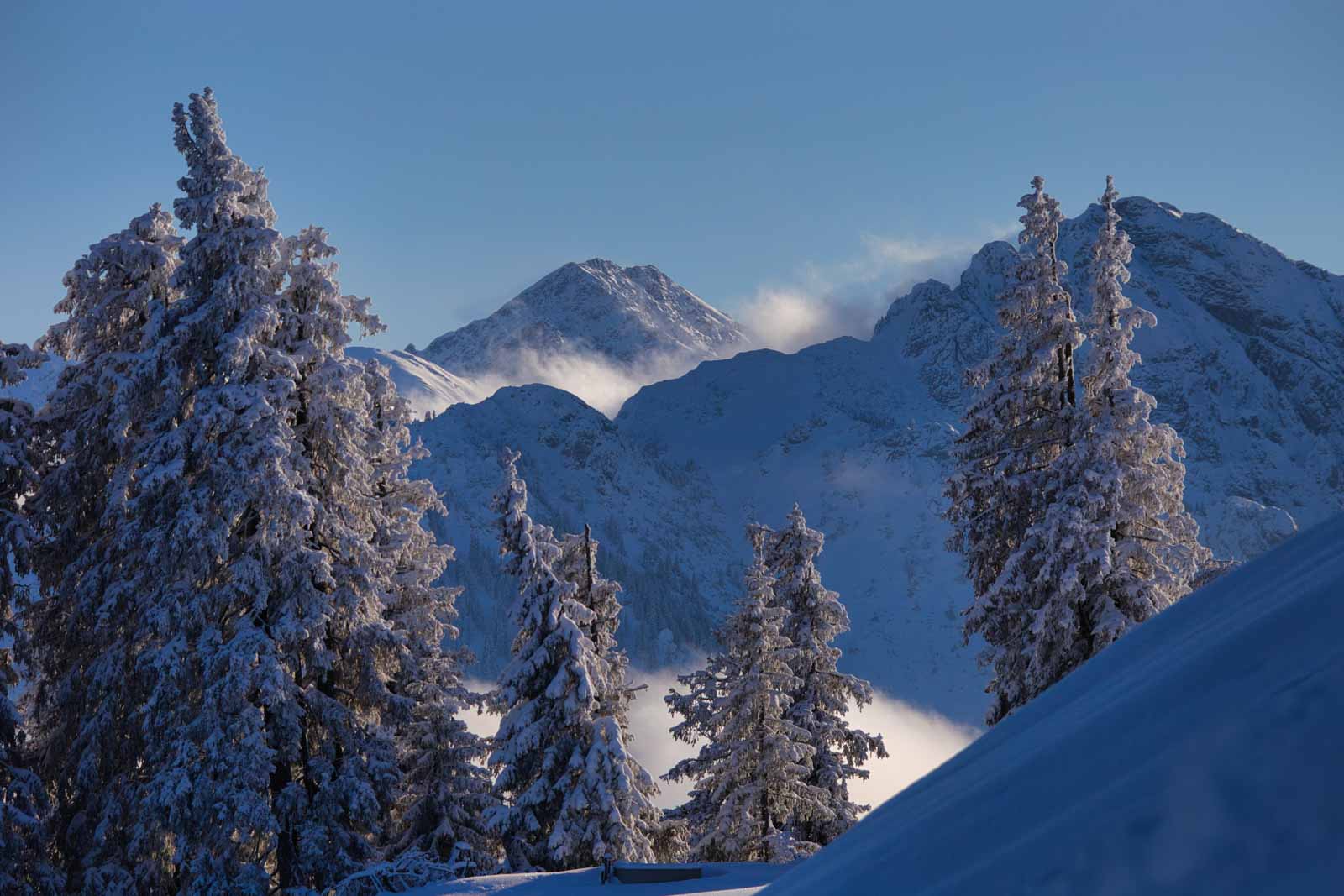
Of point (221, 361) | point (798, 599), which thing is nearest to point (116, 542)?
point (221, 361)

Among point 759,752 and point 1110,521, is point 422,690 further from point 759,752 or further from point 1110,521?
Result: point 1110,521

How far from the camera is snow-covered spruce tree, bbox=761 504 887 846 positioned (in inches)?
961

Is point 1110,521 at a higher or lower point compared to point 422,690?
higher

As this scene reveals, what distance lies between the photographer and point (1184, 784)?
1.62m

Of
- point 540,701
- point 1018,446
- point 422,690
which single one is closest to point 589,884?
point 422,690

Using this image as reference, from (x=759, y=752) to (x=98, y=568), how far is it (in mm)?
13897

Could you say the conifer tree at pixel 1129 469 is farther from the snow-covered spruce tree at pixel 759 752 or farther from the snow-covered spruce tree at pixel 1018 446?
the snow-covered spruce tree at pixel 759 752

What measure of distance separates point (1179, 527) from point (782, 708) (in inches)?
377

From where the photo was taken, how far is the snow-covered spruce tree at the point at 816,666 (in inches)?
961

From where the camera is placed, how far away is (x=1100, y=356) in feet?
55.6

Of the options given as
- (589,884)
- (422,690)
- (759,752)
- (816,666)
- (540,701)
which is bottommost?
(589,884)

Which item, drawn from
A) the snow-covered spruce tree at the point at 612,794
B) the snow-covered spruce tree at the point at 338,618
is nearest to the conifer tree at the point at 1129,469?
the snow-covered spruce tree at the point at 612,794

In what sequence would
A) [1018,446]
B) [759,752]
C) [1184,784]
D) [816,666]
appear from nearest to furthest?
[1184,784] < [1018,446] < [759,752] < [816,666]

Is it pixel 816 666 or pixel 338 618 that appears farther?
pixel 816 666
